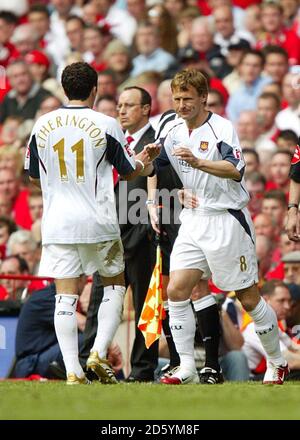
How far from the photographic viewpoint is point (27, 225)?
1691 cm

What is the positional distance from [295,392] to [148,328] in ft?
5.91

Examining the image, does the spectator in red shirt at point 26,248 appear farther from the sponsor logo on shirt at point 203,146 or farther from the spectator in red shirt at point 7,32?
the sponsor logo on shirt at point 203,146

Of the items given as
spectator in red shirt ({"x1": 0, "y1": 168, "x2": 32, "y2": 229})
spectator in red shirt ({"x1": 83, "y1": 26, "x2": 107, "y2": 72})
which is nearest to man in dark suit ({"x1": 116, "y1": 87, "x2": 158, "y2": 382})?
spectator in red shirt ({"x1": 0, "y1": 168, "x2": 32, "y2": 229})

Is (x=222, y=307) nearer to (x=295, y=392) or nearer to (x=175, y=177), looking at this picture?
(x=175, y=177)

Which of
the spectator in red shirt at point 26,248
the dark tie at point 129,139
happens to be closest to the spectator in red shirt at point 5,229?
the spectator in red shirt at point 26,248

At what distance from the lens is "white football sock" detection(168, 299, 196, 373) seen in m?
10.1

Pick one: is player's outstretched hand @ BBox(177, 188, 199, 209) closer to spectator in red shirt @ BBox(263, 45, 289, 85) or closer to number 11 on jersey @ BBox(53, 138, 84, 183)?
number 11 on jersey @ BBox(53, 138, 84, 183)

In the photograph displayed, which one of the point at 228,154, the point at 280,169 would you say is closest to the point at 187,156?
the point at 228,154

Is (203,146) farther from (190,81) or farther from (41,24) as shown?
(41,24)

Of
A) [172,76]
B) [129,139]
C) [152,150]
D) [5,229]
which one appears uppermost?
[172,76]

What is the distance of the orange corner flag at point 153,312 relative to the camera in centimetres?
1057

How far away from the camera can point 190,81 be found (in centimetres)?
1000

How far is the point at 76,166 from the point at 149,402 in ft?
7.61

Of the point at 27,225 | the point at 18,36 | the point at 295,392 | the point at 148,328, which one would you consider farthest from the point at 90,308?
the point at 18,36
